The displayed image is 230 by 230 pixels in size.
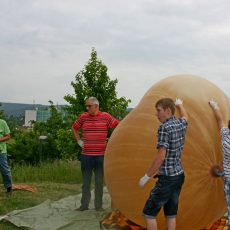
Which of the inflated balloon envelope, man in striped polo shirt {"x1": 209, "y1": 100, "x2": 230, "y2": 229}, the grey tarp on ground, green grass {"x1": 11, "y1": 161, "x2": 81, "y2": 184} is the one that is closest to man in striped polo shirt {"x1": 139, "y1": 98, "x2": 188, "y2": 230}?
the inflated balloon envelope

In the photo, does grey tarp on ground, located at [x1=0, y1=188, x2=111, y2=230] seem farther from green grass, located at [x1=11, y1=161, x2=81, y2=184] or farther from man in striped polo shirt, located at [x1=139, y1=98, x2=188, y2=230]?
green grass, located at [x1=11, y1=161, x2=81, y2=184]

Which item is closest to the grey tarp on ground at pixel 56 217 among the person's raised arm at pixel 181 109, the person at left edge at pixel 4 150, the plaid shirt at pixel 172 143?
the person at left edge at pixel 4 150

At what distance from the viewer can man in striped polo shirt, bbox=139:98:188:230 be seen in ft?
14.0

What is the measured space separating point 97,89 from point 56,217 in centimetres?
984

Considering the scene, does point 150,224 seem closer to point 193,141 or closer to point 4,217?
point 193,141

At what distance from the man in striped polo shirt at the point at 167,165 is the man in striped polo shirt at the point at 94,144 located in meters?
2.05

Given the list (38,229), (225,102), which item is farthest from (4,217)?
(225,102)

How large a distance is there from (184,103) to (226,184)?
99 cm

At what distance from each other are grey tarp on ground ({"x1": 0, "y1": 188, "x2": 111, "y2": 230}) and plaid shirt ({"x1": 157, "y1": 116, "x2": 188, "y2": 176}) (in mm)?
1653

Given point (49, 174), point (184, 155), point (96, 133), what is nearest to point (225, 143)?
point (184, 155)

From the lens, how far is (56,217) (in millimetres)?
6078

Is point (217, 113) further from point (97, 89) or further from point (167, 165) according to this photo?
point (97, 89)

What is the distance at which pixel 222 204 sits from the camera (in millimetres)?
5145

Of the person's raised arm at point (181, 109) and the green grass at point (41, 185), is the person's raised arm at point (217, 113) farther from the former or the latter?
the green grass at point (41, 185)
